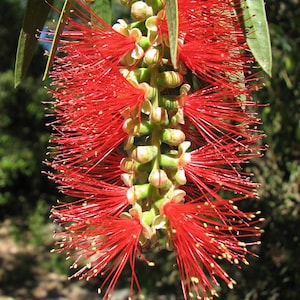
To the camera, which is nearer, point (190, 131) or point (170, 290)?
point (190, 131)

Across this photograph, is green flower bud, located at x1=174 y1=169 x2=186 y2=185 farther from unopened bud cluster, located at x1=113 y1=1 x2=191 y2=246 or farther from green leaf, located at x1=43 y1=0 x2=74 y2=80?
green leaf, located at x1=43 y1=0 x2=74 y2=80

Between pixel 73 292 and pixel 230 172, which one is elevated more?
pixel 230 172

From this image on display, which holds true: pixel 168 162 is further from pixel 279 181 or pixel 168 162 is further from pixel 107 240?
pixel 279 181

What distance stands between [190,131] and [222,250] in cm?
26

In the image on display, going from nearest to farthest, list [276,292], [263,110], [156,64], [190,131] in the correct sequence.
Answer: [156,64] → [190,131] → [276,292] → [263,110]

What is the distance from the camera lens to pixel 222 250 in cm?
94

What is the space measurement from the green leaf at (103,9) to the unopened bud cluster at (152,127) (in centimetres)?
14

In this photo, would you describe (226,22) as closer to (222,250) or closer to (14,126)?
(222,250)

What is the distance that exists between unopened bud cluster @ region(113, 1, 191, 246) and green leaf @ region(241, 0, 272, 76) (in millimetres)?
144

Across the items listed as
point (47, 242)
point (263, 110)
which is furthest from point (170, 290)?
point (47, 242)

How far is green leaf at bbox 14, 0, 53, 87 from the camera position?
3.68ft

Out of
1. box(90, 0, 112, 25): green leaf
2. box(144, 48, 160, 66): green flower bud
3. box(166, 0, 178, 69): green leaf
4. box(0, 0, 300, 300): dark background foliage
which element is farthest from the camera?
box(0, 0, 300, 300): dark background foliage

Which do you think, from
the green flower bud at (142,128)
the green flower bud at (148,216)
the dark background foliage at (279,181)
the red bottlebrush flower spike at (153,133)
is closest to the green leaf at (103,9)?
the red bottlebrush flower spike at (153,133)

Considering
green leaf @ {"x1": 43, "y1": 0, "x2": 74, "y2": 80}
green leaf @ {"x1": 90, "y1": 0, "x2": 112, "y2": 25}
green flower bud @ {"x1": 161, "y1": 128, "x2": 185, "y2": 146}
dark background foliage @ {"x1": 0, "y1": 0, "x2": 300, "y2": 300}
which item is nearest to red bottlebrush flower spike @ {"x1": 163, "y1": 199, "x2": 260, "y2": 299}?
green flower bud @ {"x1": 161, "y1": 128, "x2": 185, "y2": 146}
